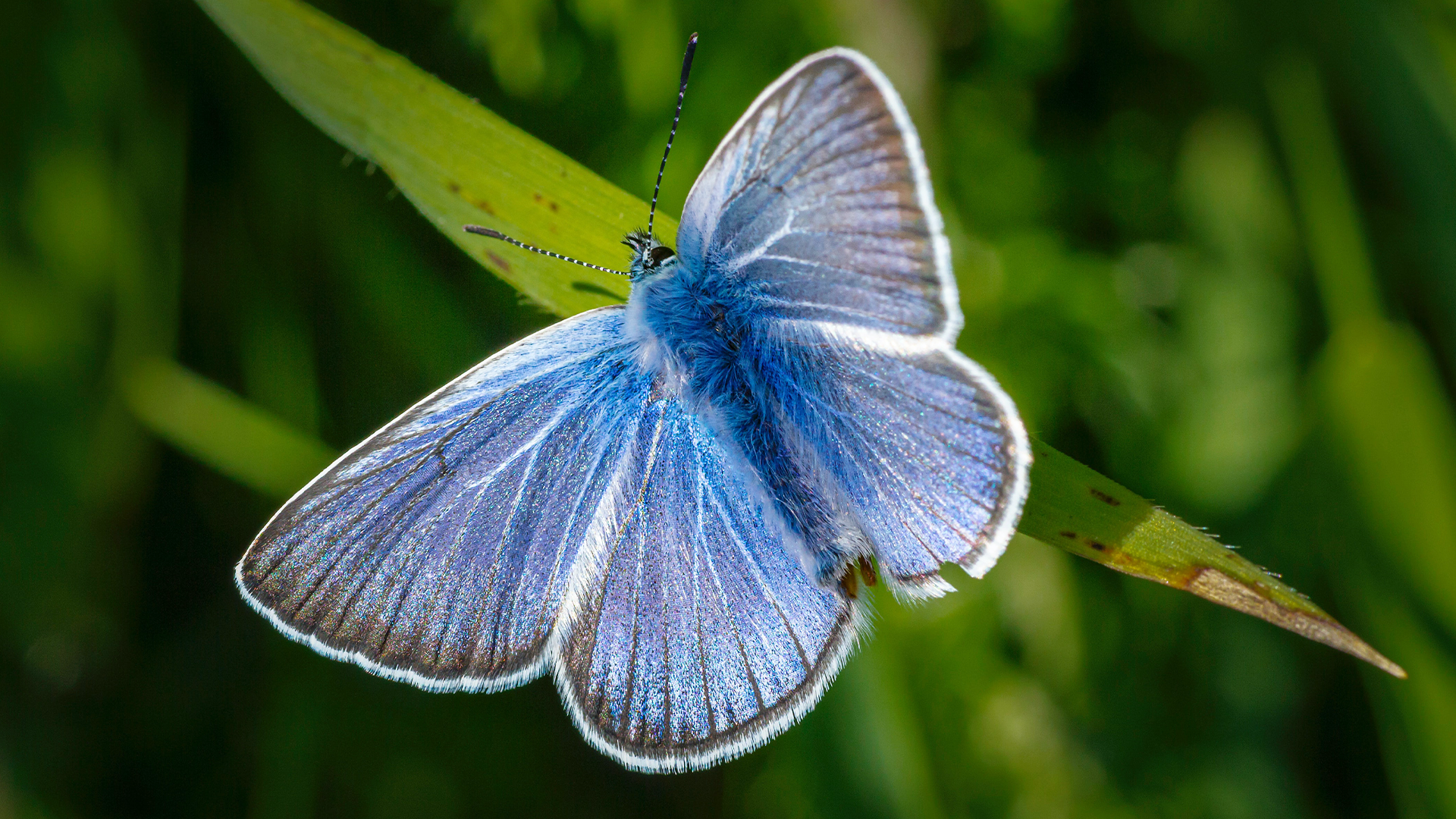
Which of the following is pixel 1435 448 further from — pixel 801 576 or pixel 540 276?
pixel 540 276

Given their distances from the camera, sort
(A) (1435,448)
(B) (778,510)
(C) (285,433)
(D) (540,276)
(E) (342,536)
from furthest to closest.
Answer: (C) (285,433) < (A) (1435,448) < (D) (540,276) < (B) (778,510) < (E) (342,536)

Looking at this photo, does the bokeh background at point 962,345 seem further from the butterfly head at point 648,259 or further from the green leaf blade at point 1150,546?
the green leaf blade at point 1150,546

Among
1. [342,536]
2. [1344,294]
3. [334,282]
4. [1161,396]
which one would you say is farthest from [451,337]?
[1344,294]

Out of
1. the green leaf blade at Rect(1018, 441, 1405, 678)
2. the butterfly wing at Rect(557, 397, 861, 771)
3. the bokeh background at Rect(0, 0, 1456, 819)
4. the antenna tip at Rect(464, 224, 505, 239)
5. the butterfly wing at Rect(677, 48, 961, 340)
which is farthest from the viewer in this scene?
the bokeh background at Rect(0, 0, 1456, 819)

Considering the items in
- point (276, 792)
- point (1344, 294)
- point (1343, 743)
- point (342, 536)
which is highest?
point (1344, 294)

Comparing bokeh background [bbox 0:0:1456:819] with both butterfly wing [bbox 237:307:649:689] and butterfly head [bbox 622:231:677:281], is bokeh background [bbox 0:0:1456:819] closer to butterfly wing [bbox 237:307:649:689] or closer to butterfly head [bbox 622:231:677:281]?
butterfly head [bbox 622:231:677:281]

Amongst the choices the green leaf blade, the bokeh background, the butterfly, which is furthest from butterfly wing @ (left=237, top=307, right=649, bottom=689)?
the bokeh background

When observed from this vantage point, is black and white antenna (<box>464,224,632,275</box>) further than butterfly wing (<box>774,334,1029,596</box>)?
Yes
